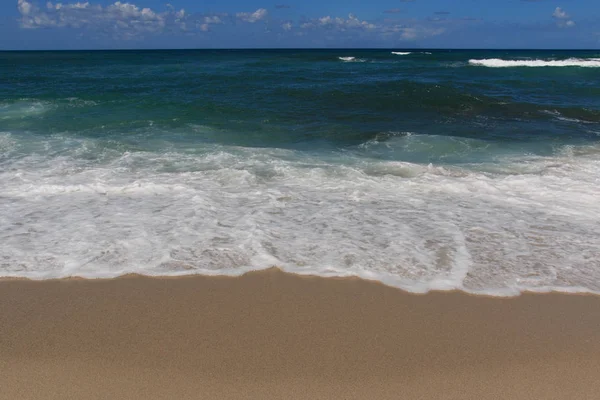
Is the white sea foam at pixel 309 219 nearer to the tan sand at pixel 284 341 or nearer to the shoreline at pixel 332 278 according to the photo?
the shoreline at pixel 332 278

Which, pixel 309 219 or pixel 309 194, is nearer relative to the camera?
pixel 309 219

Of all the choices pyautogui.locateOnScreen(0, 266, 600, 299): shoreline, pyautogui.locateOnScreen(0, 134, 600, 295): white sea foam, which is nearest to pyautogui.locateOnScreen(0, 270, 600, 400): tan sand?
pyautogui.locateOnScreen(0, 266, 600, 299): shoreline

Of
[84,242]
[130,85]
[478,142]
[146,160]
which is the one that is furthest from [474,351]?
[130,85]

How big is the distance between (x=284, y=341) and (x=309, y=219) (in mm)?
2847

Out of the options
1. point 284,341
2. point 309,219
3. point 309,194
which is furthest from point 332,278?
point 309,194

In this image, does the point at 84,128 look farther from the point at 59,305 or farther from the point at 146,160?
the point at 59,305

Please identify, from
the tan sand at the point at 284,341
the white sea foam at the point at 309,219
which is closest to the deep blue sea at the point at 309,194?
the white sea foam at the point at 309,219

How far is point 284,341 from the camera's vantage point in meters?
4.05

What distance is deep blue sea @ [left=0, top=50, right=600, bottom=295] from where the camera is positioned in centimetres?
544

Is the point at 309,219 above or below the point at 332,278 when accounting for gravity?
above

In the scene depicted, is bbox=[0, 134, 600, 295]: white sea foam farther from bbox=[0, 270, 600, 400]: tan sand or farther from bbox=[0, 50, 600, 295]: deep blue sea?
bbox=[0, 270, 600, 400]: tan sand

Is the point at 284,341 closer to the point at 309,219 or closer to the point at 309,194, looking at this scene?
the point at 309,219

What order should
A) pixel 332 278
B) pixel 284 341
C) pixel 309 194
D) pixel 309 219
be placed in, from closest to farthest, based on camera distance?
pixel 284 341 < pixel 332 278 < pixel 309 219 < pixel 309 194

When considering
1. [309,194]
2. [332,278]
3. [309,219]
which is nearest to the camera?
[332,278]
